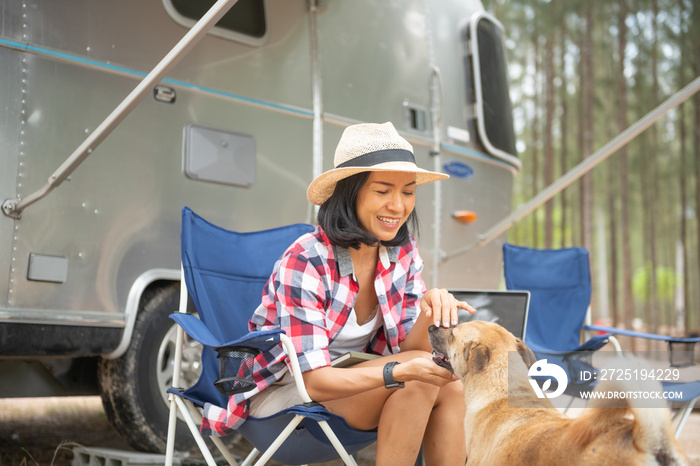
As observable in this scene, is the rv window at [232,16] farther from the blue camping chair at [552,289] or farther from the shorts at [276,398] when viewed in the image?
the blue camping chair at [552,289]

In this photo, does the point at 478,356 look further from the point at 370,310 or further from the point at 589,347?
the point at 589,347

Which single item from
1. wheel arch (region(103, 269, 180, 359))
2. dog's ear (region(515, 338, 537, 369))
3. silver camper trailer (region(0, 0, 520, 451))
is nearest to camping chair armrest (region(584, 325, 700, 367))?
silver camper trailer (region(0, 0, 520, 451))

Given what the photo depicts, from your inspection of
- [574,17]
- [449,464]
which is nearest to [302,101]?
[449,464]

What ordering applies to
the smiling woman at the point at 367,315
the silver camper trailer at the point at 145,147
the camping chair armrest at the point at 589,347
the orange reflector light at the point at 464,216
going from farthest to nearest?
the orange reflector light at the point at 464,216
the camping chair armrest at the point at 589,347
the silver camper trailer at the point at 145,147
the smiling woman at the point at 367,315

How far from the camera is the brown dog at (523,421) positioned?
A: 1.40 meters

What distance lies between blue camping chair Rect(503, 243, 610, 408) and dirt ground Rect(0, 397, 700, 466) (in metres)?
0.91

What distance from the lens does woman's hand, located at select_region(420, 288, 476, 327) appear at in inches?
85.6

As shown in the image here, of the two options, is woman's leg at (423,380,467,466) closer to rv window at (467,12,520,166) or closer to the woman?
the woman

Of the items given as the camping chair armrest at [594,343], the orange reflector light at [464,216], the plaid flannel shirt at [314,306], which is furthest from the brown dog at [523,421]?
the orange reflector light at [464,216]

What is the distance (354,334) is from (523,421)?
2.48 ft

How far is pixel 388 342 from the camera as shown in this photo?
8.09ft

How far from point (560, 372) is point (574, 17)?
14.2 meters

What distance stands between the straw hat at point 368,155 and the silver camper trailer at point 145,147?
98cm

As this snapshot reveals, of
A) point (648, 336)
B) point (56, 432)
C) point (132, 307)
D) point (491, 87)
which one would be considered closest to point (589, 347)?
point (648, 336)
